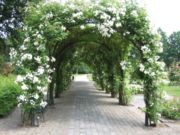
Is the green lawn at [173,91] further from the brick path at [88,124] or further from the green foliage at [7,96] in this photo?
the green foliage at [7,96]

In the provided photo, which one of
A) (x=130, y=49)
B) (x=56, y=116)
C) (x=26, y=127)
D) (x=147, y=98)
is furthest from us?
(x=130, y=49)

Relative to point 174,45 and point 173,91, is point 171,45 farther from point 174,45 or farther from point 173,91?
point 173,91

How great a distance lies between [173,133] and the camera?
11.1 m

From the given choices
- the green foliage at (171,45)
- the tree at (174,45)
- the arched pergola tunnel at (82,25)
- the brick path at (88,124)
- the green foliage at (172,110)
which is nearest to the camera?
the brick path at (88,124)

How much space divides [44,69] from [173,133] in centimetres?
392

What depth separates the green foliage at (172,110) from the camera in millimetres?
14015

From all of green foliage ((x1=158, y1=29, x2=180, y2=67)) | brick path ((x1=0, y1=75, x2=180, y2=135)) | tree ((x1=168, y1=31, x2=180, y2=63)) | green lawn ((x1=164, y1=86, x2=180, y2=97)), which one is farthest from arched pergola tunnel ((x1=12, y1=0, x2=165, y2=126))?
tree ((x1=168, y1=31, x2=180, y2=63))

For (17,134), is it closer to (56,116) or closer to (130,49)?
(56,116)

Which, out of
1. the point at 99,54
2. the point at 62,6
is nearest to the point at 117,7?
the point at 62,6

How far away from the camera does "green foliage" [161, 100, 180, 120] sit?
552 inches

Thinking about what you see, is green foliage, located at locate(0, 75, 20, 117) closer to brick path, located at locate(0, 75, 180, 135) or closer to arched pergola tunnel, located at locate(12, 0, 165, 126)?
brick path, located at locate(0, 75, 180, 135)

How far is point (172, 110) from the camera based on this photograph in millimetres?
14375

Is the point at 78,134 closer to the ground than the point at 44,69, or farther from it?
closer to the ground

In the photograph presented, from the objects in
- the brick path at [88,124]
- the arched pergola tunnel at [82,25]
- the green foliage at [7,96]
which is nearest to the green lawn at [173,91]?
the brick path at [88,124]
